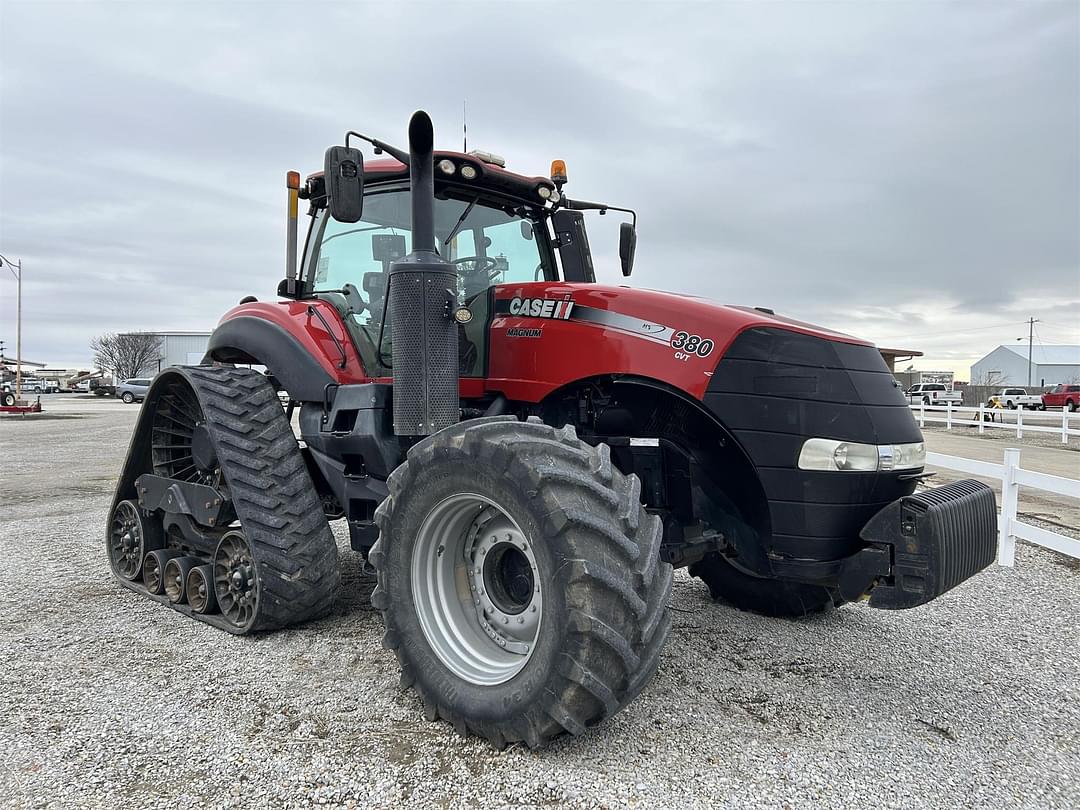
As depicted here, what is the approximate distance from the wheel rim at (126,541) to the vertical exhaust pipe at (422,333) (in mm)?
2598

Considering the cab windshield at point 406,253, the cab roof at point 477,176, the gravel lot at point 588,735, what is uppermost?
the cab roof at point 477,176

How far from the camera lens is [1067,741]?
310 cm

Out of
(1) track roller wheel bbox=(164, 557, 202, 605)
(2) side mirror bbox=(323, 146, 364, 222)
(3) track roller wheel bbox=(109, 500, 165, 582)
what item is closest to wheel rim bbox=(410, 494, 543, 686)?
(2) side mirror bbox=(323, 146, 364, 222)

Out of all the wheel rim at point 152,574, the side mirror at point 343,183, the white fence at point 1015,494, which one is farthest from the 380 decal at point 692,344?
the white fence at point 1015,494

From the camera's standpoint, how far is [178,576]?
4.58 m

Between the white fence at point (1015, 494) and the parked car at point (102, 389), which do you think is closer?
the white fence at point (1015, 494)

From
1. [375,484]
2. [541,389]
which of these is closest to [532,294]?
[541,389]

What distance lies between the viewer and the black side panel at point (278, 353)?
4305 millimetres

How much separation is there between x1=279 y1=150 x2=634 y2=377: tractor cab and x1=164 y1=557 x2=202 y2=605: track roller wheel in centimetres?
169

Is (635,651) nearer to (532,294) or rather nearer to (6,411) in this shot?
(532,294)

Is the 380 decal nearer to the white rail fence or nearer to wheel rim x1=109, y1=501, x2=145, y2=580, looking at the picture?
wheel rim x1=109, y1=501, x2=145, y2=580

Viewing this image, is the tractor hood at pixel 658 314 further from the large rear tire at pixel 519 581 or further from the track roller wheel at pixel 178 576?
the track roller wheel at pixel 178 576

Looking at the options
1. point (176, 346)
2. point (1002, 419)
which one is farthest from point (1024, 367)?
point (176, 346)

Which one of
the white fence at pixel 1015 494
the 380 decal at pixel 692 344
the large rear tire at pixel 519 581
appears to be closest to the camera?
the large rear tire at pixel 519 581
